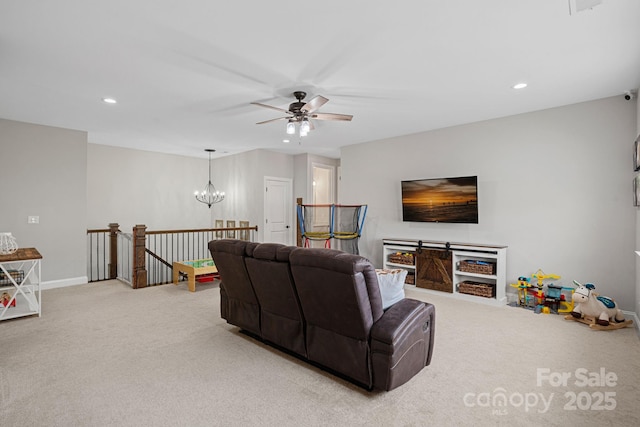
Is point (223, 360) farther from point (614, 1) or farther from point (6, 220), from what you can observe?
point (6, 220)

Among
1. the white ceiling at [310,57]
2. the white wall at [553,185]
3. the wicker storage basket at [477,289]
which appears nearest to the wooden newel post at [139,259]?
the white ceiling at [310,57]

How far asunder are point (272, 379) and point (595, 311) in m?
3.65

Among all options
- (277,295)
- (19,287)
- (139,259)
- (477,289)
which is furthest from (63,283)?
(477,289)

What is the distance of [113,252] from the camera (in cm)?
631

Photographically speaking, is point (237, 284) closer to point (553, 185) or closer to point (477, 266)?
point (477, 266)

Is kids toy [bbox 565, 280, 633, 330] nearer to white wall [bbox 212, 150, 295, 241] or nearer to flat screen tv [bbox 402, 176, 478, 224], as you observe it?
flat screen tv [bbox 402, 176, 478, 224]

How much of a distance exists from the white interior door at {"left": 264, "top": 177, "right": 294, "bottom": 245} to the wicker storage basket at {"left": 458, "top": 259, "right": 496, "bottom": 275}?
13.6 feet

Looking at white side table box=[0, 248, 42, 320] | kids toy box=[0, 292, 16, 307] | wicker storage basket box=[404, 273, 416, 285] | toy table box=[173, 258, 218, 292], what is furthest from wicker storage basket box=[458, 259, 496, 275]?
kids toy box=[0, 292, 16, 307]

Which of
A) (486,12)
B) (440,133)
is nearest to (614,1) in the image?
(486,12)

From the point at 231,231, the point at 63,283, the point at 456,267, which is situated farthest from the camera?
the point at 231,231

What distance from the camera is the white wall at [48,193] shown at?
487cm

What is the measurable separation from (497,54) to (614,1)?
81 cm

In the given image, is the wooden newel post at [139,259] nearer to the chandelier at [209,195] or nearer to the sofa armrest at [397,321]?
the chandelier at [209,195]

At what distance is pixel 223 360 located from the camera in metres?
2.78
